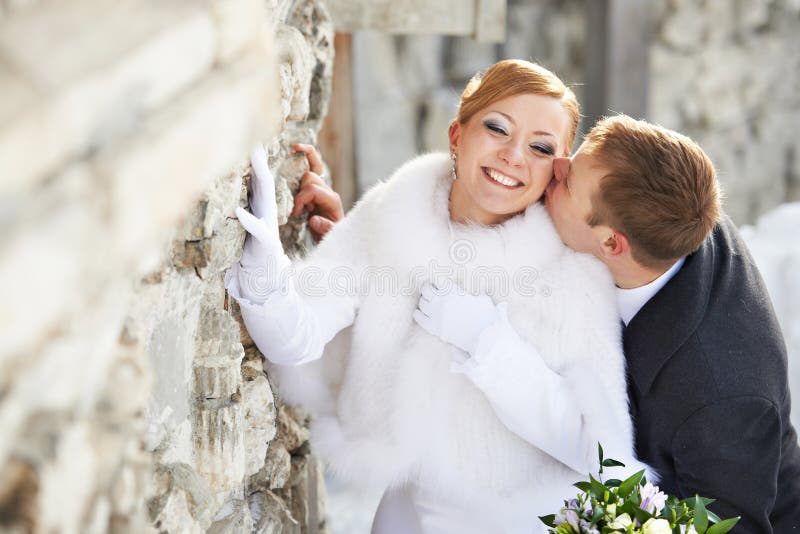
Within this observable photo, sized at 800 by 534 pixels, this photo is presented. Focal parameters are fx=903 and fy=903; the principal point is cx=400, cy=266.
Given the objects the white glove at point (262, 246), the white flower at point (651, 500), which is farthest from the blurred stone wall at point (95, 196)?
the white flower at point (651, 500)

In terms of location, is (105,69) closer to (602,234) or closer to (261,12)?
(261,12)

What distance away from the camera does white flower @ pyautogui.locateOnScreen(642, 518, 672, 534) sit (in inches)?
57.0

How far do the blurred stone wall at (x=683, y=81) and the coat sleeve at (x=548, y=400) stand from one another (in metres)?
3.20

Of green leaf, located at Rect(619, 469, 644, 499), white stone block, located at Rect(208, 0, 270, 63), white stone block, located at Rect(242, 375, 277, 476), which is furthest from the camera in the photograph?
white stone block, located at Rect(242, 375, 277, 476)

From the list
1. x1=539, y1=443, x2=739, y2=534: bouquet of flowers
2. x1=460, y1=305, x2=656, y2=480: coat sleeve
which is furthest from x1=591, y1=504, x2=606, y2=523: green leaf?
x1=460, y1=305, x2=656, y2=480: coat sleeve

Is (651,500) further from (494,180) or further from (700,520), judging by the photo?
(494,180)

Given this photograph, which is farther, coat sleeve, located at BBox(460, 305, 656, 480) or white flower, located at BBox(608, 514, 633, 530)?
coat sleeve, located at BBox(460, 305, 656, 480)

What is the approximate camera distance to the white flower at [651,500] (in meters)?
1.54

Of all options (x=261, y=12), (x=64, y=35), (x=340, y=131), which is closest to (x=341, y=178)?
(x=340, y=131)

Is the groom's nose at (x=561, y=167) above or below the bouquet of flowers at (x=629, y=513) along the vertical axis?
above

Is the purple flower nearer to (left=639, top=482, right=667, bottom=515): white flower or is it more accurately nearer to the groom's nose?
(left=639, top=482, right=667, bottom=515): white flower

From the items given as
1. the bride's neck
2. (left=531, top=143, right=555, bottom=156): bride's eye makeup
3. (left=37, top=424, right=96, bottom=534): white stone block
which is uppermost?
(left=37, top=424, right=96, bottom=534): white stone block

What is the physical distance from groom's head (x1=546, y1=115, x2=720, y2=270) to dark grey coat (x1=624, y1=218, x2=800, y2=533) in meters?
0.11

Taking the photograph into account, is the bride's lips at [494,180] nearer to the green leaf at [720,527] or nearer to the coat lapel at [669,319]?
the coat lapel at [669,319]
